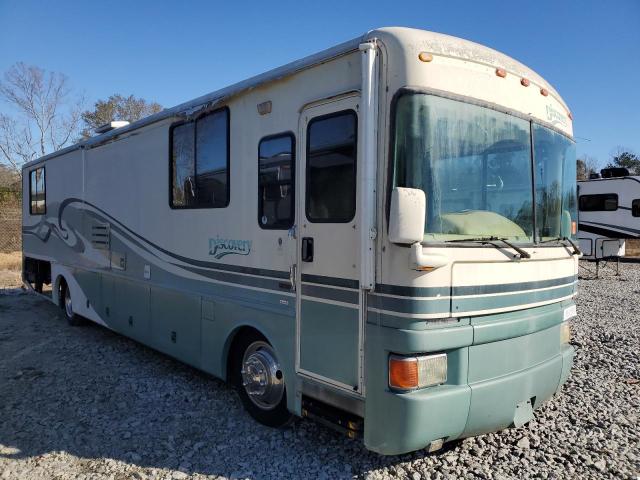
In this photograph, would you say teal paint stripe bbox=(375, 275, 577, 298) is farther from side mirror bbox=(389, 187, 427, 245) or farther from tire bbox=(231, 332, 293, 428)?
tire bbox=(231, 332, 293, 428)

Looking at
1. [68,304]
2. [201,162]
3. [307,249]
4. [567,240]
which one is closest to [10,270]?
[68,304]

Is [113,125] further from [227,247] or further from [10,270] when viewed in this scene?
[10,270]

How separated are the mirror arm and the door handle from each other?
875 mm

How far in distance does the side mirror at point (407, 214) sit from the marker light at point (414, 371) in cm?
73

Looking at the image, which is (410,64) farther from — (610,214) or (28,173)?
(610,214)

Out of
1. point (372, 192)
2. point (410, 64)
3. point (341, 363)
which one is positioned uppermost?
point (410, 64)

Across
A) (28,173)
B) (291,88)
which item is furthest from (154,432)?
(28,173)

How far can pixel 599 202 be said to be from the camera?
55.3 ft

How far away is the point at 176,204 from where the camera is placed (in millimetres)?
5273

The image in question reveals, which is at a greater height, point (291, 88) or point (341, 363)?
point (291, 88)

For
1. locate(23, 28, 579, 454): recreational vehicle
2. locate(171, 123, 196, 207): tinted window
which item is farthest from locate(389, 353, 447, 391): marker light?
locate(171, 123, 196, 207): tinted window

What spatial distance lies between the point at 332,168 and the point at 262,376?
186cm

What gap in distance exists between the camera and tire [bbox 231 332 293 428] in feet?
13.4

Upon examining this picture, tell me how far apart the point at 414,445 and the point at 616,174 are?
1724cm
